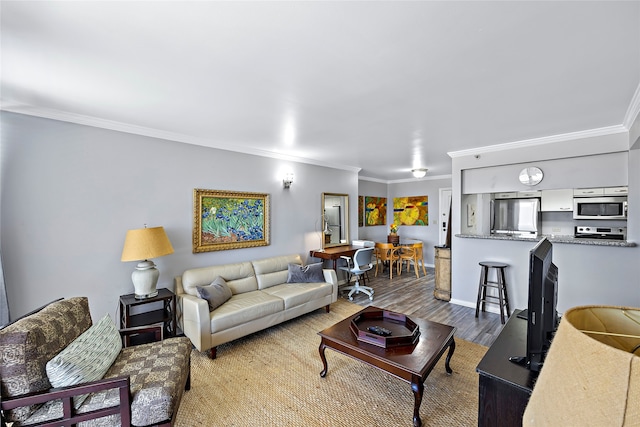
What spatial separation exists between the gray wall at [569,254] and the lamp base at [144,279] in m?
4.04

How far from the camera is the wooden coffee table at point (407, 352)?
191cm

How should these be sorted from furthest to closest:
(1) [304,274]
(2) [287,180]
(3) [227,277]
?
(2) [287,180] → (1) [304,274] → (3) [227,277]

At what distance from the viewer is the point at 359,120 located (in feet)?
9.66

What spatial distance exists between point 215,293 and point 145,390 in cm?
148

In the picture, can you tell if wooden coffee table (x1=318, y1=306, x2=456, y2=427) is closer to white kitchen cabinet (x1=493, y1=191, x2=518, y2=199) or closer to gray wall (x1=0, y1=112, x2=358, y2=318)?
gray wall (x1=0, y1=112, x2=358, y2=318)

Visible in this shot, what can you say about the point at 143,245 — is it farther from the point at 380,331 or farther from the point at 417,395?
the point at 417,395

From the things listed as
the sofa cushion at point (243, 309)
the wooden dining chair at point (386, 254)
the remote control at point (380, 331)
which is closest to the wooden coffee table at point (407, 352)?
the remote control at point (380, 331)

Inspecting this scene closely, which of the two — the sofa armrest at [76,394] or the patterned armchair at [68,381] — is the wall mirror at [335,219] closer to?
the patterned armchair at [68,381]

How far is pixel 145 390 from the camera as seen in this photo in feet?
5.34

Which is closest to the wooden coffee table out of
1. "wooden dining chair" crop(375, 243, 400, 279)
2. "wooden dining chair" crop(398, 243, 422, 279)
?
"wooden dining chair" crop(375, 243, 400, 279)

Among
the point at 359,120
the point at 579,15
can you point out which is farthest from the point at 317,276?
the point at 579,15

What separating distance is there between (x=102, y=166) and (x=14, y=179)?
0.65 metres

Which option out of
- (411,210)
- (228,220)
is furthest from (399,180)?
(228,220)

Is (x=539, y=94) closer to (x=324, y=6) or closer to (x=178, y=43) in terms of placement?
(x=324, y=6)
